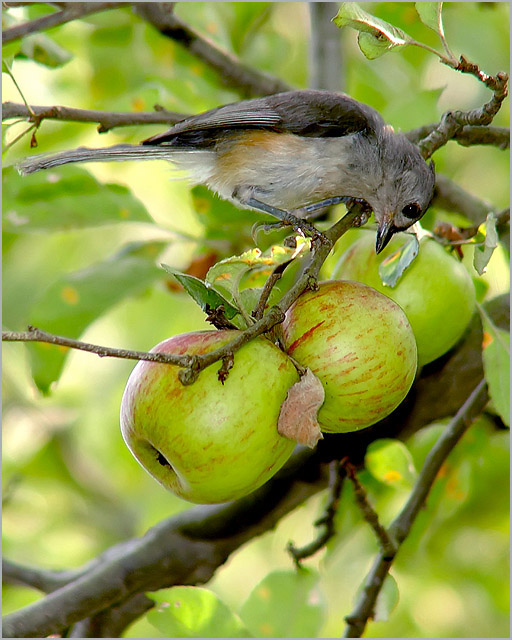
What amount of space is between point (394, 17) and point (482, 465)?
222cm

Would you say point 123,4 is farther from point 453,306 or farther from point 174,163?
point 453,306

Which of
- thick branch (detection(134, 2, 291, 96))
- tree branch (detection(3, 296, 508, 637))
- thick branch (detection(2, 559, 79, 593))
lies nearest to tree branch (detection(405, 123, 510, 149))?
tree branch (detection(3, 296, 508, 637))

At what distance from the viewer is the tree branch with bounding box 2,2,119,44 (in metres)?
2.58

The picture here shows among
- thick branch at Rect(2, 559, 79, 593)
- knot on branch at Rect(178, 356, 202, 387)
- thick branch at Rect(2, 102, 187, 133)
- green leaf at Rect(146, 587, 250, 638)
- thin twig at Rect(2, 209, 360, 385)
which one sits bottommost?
thick branch at Rect(2, 559, 79, 593)

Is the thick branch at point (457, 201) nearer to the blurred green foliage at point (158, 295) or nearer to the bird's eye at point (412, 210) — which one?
the blurred green foliage at point (158, 295)

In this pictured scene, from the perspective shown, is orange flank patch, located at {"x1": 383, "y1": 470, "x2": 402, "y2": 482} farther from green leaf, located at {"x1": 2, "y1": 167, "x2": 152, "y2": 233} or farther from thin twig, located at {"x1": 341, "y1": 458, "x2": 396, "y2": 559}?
green leaf, located at {"x1": 2, "y1": 167, "x2": 152, "y2": 233}

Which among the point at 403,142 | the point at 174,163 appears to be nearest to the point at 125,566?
the point at 174,163

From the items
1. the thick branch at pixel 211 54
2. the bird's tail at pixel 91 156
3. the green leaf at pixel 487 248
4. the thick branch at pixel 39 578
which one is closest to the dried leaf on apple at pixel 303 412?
the green leaf at pixel 487 248

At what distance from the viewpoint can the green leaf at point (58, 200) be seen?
320 centimetres

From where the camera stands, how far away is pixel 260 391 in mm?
1801

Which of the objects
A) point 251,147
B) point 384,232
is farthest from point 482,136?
point 251,147

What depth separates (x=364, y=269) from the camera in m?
2.40

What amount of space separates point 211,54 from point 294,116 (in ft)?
2.04

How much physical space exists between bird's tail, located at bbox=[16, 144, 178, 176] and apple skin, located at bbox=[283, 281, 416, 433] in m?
1.30
